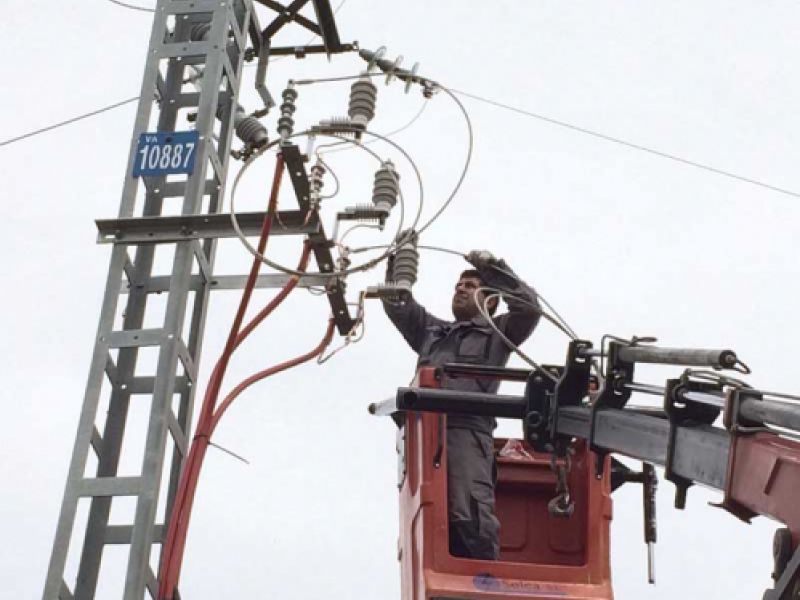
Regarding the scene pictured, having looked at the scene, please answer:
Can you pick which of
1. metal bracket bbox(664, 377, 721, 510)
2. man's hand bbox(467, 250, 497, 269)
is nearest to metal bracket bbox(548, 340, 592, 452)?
man's hand bbox(467, 250, 497, 269)

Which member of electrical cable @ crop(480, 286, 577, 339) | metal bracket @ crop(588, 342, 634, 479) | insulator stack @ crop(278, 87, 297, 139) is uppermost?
insulator stack @ crop(278, 87, 297, 139)

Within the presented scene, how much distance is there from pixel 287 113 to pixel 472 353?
68.3 inches

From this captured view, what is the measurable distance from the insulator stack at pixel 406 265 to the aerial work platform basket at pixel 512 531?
1.93 ft

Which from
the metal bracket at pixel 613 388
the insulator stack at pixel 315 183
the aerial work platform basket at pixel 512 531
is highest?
the insulator stack at pixel 315 183

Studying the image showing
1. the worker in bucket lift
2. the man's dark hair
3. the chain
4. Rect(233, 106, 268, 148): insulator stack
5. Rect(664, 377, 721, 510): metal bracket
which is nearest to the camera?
Rect(664, 377, 721, 510): metal bracket

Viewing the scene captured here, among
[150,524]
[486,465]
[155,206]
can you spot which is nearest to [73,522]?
[150,524]

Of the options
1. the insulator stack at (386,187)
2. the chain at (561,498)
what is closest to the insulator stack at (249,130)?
the insulator stack at (386,187)

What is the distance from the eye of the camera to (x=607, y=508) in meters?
6.20

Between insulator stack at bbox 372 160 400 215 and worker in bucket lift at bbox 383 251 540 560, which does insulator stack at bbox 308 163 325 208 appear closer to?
insulator stack at bbox 372 160 400 215

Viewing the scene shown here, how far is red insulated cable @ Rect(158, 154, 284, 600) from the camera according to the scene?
5.08m

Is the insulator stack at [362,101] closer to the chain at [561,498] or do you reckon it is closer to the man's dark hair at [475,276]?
the man's dark hair at [475,276]

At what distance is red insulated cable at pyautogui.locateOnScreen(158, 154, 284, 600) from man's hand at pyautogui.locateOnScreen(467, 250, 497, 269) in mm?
1288

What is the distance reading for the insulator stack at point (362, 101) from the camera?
6.24 metres

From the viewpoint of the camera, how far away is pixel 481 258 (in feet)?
21.5
